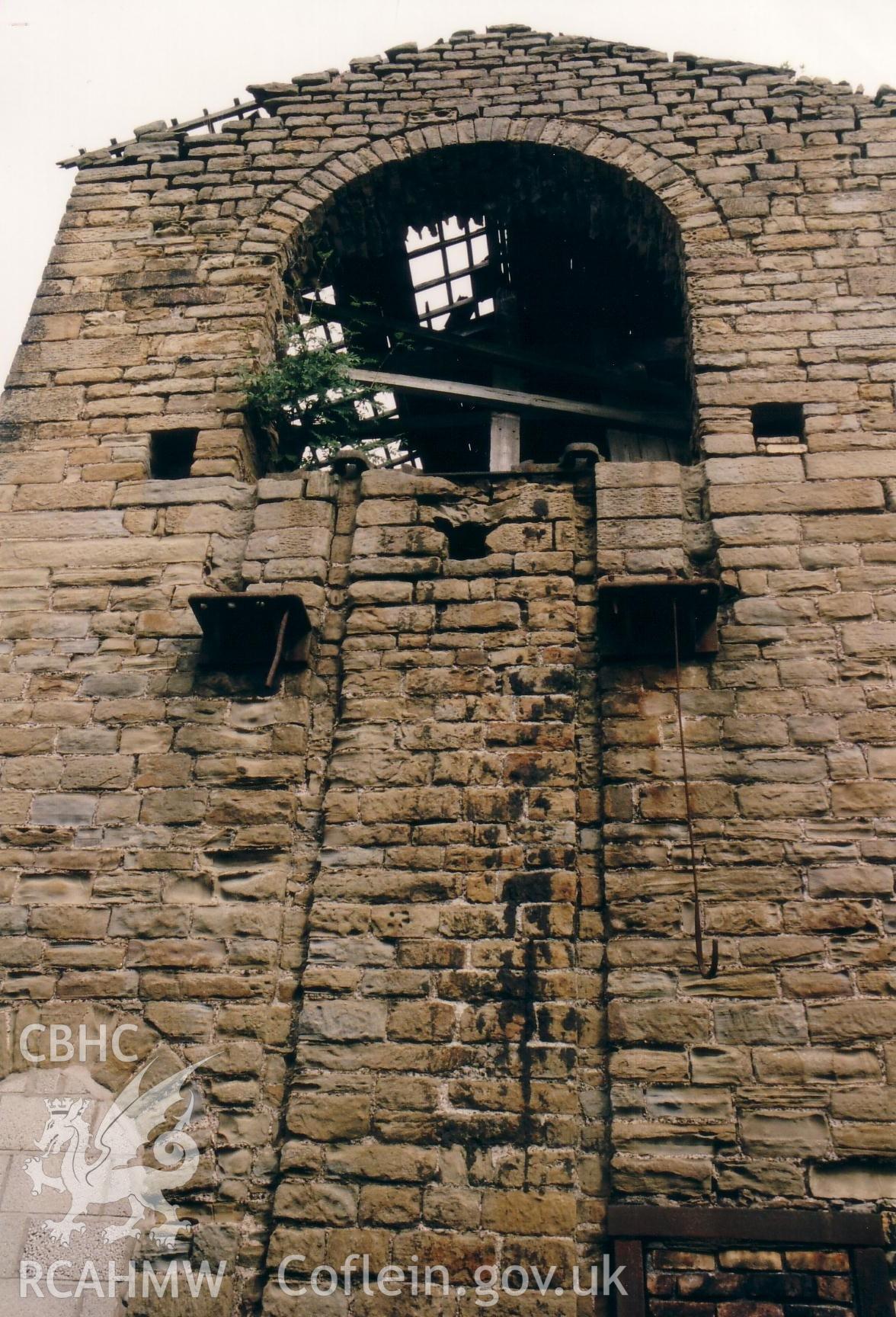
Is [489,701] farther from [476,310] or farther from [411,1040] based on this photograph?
[476,310]

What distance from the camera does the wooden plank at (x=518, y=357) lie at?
6.01 m

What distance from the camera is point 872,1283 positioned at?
9.58 ft

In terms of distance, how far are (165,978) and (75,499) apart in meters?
2.28

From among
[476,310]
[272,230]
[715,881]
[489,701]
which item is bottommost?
[715,881]

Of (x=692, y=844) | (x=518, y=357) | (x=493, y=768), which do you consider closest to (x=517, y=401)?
(x=518, y=357)

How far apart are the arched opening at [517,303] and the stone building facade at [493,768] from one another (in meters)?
0.14

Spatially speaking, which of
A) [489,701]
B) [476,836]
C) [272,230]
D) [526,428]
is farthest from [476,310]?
[476,836]

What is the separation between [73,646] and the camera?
4.32m

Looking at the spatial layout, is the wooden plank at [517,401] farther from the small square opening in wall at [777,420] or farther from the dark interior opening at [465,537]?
the dark interior opening at [465,537]

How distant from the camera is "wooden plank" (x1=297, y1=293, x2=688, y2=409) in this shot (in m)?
6.01

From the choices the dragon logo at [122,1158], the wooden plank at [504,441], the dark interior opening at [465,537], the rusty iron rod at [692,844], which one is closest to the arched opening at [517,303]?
the wooden plank at [504,441]

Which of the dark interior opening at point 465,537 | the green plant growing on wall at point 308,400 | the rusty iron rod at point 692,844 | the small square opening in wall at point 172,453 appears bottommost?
the rusty iron rod at point 692,844

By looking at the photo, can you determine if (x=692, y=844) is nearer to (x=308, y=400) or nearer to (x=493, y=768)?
(x=493, y=768)

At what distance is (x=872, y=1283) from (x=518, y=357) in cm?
496
